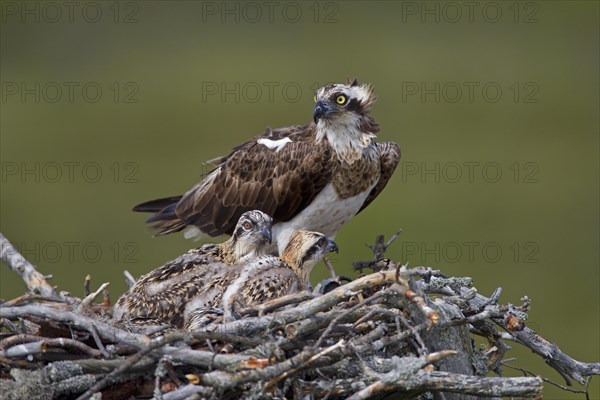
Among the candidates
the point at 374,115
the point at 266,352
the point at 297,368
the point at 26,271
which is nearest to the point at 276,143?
the point at 26,271

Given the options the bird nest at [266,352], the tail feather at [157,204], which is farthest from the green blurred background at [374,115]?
the bird nest at [266,352]

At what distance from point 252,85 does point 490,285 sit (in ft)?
34.5

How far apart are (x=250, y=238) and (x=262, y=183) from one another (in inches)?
60.6

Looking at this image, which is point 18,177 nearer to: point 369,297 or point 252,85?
point 252,85

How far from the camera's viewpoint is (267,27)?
32.7m

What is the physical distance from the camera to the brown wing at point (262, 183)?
1100 centimetres

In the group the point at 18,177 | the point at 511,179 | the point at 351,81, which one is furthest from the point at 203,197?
the point at 18,177

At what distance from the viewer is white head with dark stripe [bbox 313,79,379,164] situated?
11.0 meters

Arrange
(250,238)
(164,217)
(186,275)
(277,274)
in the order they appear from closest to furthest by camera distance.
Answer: (277,274), (186,275), (250,238), (164,217)

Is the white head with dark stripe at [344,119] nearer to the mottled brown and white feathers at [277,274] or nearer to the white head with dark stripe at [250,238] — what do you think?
the mottled brown and white feathers at [277,274]

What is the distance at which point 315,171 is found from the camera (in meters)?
11.0

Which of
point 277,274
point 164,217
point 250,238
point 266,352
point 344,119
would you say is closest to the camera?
point 266,352

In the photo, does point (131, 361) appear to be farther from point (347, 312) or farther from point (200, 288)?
point (200, 288)

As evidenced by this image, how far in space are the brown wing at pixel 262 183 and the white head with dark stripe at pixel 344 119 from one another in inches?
4.1
